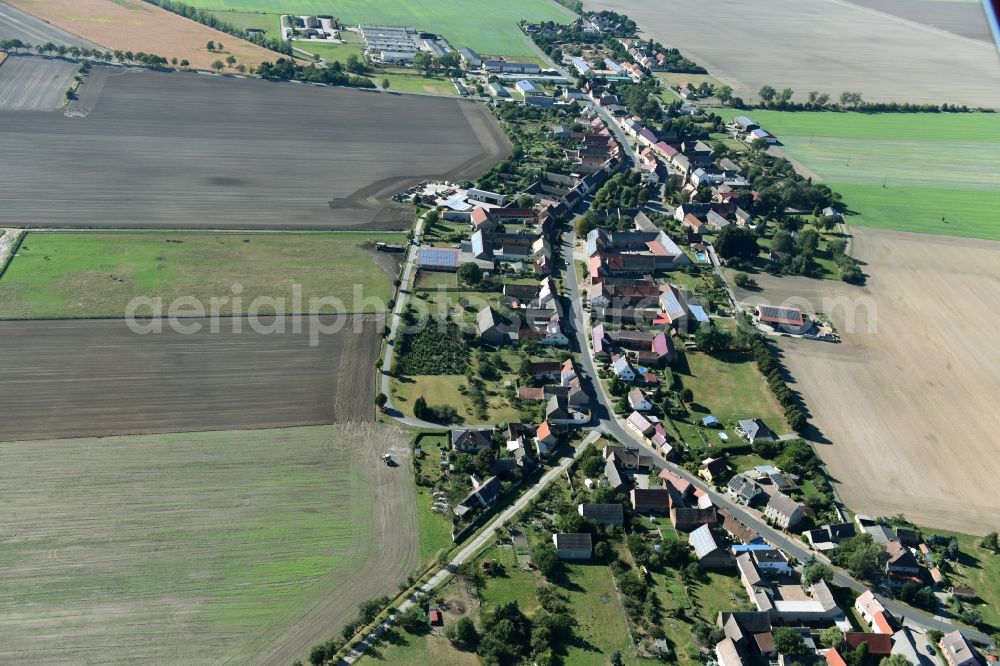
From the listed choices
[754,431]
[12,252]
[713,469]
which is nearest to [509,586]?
[713,469]

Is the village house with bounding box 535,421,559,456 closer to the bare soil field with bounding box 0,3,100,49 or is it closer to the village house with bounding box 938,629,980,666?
the village house with bounding box 938,629,980,666

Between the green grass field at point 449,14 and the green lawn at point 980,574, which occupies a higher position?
the green grass field at point 449,14

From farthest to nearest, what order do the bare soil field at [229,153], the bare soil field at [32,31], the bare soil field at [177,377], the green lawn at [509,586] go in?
the bare soil field at [32,31]
the bare soil field at [229,153]
the bare soil field at [177,377]
the green lawn at [509,586]

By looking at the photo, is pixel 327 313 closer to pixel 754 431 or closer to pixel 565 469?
pixel 565 469

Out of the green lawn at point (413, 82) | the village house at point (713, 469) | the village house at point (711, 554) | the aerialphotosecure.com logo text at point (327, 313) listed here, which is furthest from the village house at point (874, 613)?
the green lawn at point (413, 82)

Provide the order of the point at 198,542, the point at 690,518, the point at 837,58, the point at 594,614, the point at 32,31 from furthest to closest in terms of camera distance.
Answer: the point at 837,58
the point at 32,31
the point at 690,518
the point at 198,542
the point at 594,614

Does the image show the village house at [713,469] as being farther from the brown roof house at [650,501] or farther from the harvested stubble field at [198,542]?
the harvested stubble field at [198,542]
